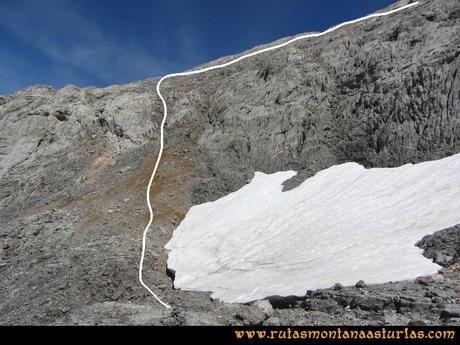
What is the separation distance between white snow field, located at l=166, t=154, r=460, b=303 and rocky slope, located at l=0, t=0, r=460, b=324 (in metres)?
0.86

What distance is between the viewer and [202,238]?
23.8m

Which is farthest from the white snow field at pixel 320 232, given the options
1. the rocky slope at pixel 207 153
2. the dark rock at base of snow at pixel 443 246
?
the rocky slope at pixel 207 153

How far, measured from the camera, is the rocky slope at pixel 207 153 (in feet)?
44.2

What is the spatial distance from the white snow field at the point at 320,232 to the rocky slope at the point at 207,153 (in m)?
0.86

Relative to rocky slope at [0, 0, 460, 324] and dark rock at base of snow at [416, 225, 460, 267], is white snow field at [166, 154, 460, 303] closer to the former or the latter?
dark rock at base of snow at [416, 225, 460, 267]

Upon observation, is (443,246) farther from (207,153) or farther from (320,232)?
(207,153)

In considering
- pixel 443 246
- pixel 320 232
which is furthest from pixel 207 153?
pixel 443 246

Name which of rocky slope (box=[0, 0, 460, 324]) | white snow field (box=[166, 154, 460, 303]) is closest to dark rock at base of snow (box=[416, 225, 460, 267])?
rocky slope (box=[0, 0, 460, 324])

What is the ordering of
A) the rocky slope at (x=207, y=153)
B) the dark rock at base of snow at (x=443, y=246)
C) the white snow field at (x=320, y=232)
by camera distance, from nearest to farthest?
1. the dark rock at base of snow at (x=443, y=246)
2. the rocky slope at (x=207, y=153)
3. the white snow field at (x=320, y=232)

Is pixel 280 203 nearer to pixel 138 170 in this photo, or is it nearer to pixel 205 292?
pixel 205 292

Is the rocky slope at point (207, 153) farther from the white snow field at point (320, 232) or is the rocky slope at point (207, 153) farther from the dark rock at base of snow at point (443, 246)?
the white snow field at point (320, 232)

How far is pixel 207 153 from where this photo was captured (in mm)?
33469
